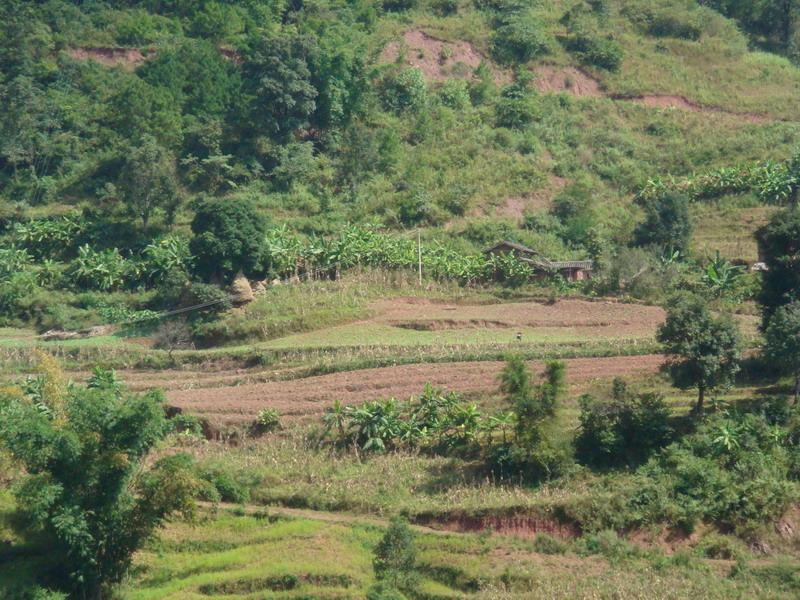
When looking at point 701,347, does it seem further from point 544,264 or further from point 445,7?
point 445,7

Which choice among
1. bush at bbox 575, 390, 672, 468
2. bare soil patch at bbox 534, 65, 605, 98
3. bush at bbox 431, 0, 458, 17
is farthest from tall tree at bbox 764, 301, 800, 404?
bush at bbox 431, 0, 458, 17

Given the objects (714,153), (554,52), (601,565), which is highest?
(554,52)

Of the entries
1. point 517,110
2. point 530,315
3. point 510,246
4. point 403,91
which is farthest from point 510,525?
Answer: point 403,91

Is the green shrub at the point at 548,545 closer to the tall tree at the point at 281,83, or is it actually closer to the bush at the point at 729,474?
the bush at the point at 729,474

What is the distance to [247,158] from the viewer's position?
7256 centimetres

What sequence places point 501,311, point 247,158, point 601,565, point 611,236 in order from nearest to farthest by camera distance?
point 601,565, point 501,311, point 611,236, point 247,158

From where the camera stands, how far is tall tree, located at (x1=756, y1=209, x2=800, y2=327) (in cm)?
4625

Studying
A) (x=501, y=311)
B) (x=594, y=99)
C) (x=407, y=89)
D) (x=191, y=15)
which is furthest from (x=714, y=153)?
(x=191, y=15)

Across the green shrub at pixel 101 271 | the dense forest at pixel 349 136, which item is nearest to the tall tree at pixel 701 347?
the dense forest at pixel 349 136

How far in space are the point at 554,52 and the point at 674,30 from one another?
9.40m

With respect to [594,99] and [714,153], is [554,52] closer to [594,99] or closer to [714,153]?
[594,99]

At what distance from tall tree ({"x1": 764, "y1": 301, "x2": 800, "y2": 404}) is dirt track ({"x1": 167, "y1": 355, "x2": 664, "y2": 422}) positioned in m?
4.90

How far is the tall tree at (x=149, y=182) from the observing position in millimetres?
65938

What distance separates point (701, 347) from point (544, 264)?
19851mm
